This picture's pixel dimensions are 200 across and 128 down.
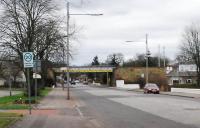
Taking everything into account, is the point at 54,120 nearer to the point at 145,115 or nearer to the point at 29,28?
the point at 145,115

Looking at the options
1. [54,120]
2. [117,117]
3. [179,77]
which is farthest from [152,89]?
[179,77]

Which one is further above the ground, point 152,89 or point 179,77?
point 179,77

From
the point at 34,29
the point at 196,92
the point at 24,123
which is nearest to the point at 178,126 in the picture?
the point at 24,123

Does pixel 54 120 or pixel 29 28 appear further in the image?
pixel 29 28

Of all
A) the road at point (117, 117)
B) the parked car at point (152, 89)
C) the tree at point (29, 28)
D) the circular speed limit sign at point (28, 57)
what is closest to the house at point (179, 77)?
the parked car at point (152, 89)

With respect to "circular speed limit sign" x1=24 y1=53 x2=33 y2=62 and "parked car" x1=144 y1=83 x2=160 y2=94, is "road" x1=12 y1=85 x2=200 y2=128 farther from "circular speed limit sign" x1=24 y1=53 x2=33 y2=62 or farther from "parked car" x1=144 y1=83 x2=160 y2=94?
"parked car" x1=144 y1=83 x2=160 y2=94

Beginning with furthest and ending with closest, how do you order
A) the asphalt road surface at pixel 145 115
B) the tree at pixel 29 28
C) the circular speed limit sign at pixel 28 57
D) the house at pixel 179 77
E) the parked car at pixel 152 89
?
the house at pixel 179 77
the parked car at pixel 152 89
the tree at pixel 29 28
the circular speed limit sign at pixel 28 57
the asphalt road surface at pixel 145 115

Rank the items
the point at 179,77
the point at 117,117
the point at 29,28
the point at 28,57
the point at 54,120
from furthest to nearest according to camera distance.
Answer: the point at 179,77, the point at 29,28, the point at 28,57, the point at 117,117, the point at 54,120

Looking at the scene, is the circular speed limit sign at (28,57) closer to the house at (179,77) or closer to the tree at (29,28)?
the tree at (29,28)

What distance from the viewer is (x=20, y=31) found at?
51.3 meters

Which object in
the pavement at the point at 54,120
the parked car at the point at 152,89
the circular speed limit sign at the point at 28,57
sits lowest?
the pavement at the point at 54,120

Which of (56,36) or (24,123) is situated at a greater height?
(56,36)

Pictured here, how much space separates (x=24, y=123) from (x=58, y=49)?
1269 inches

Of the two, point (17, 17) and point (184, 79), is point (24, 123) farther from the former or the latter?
point (184, 79)
